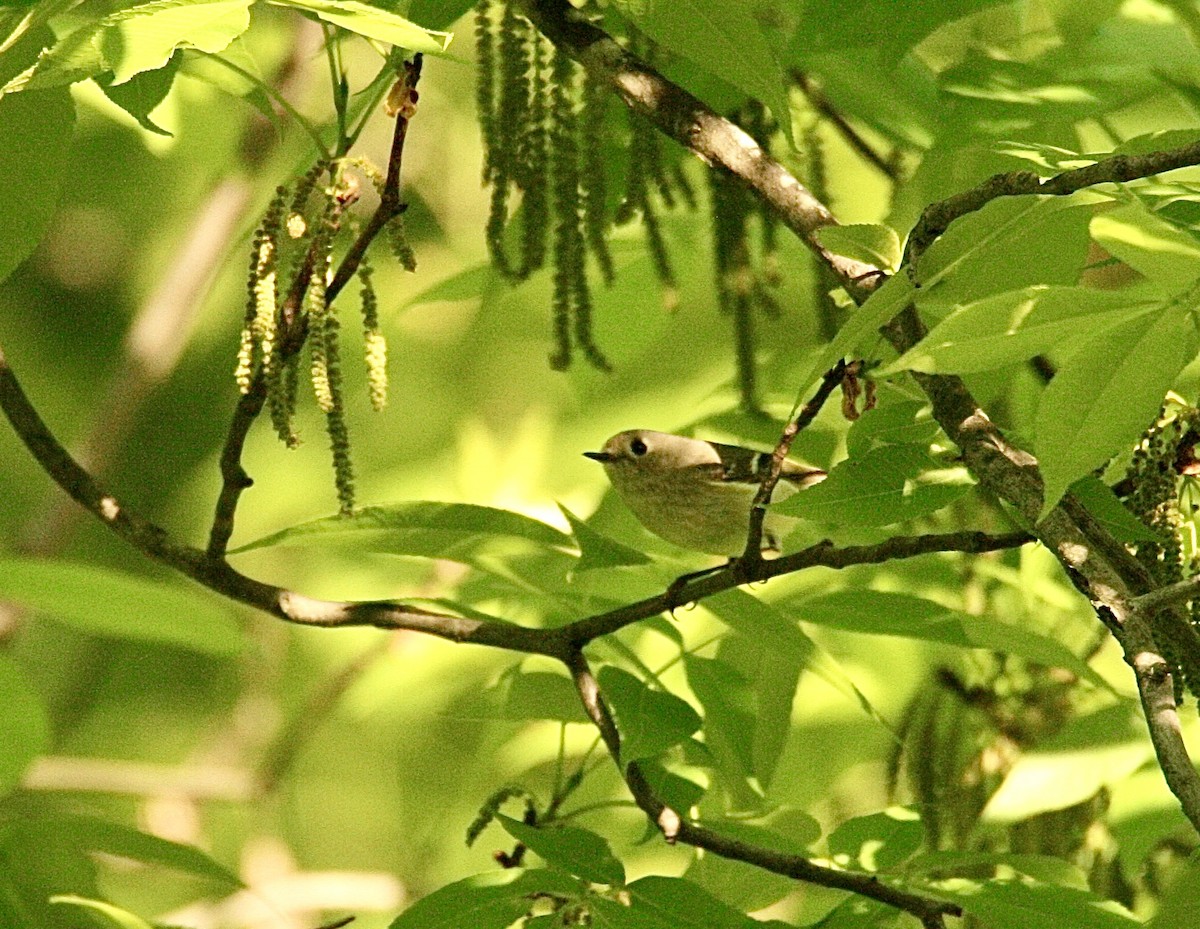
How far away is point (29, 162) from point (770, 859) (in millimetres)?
770

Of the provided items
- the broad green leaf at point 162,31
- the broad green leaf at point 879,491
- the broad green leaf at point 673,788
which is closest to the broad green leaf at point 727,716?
the broad green leaf at point 673,788

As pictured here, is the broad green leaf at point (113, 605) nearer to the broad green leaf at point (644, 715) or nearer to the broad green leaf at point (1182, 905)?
the broad green leaf at point (644, 715)

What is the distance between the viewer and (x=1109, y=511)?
111 centimetres

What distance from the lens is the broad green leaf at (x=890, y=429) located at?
1.15 m

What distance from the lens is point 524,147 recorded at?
134 centimetres

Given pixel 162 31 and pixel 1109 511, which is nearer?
pixel 162 31

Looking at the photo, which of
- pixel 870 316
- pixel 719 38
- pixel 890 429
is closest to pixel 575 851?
pixel 890 429

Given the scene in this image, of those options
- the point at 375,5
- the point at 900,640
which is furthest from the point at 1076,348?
the point at 900,640

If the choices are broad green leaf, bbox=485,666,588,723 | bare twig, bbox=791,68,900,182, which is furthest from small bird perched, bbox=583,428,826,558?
broad green leaf, bbox=485,666,588,723

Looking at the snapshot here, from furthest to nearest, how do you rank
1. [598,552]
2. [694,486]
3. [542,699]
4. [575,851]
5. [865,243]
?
1. [694,486]
2. [542,699]
3. [598,552]
4. [575,851]
5. [865,243]

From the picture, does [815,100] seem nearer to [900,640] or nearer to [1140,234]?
[900,640]

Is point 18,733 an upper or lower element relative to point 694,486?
lower

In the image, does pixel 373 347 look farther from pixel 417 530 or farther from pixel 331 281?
pixel 417 530

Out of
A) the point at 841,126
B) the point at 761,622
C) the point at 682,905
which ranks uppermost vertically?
the point at 841,126
